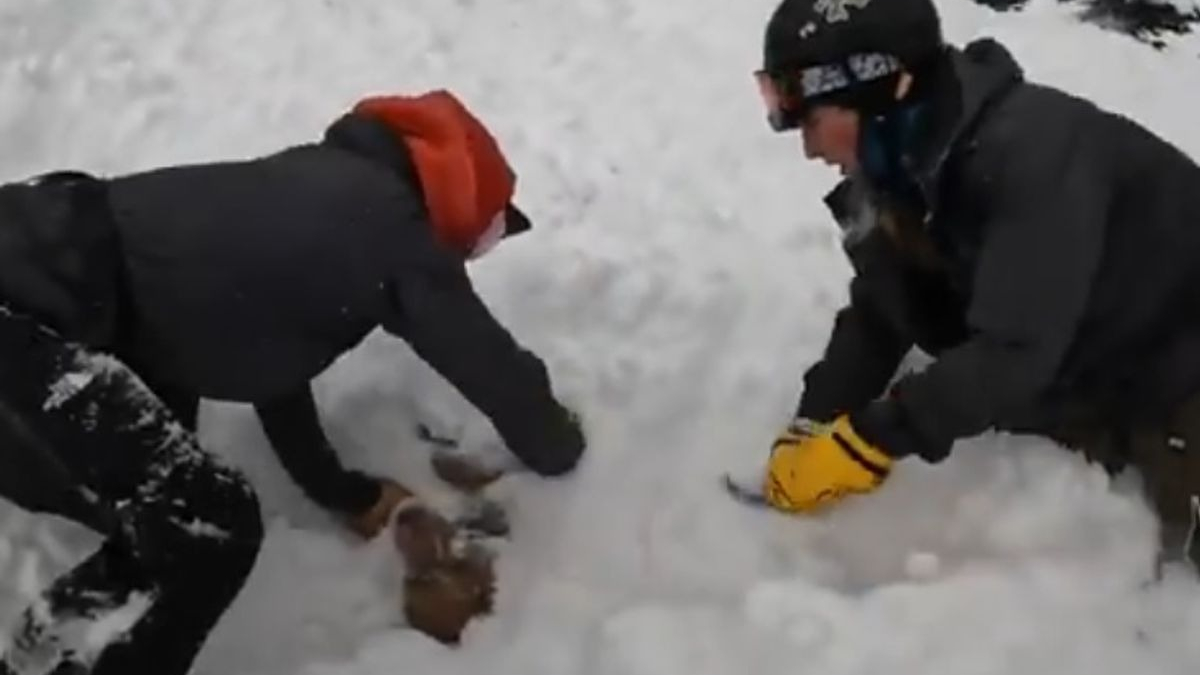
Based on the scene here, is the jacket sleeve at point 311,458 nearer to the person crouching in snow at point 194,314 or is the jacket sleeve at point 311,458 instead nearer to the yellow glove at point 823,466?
the person crouching in snow at point 194,314

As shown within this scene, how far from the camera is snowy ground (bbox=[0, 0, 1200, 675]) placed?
2586 millimetres

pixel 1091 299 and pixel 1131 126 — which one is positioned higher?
pixel 1131 126

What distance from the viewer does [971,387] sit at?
2395 millimetres

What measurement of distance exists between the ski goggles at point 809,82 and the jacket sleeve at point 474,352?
1.54 feet

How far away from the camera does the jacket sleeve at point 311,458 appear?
263 cm

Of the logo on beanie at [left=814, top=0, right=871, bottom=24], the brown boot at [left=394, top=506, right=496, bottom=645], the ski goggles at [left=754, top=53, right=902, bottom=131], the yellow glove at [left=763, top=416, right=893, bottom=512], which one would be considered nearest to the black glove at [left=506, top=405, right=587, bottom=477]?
the brown boot at [left=394, top=506, right=496, bottom=645]

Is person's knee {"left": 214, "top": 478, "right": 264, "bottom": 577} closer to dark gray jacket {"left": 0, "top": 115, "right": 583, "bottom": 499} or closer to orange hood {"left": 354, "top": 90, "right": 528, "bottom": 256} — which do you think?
dark gray jacket {"left": 0, "top": 115, "right": 583, "bottom": 499}

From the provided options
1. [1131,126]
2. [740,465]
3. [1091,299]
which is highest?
[1131,126]

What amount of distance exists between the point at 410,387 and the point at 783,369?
62 cm

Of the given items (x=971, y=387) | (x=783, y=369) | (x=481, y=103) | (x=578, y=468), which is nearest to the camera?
(x=971, y=387)

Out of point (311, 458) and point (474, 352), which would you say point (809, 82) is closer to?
point (474, 352)

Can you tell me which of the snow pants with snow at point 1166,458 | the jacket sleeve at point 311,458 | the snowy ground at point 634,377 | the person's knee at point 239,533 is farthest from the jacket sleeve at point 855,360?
the person's knee at point 239,533

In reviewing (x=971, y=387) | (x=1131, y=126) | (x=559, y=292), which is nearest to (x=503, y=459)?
(x=559, y=292)

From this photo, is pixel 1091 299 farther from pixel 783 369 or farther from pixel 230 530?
pixel 230 530
